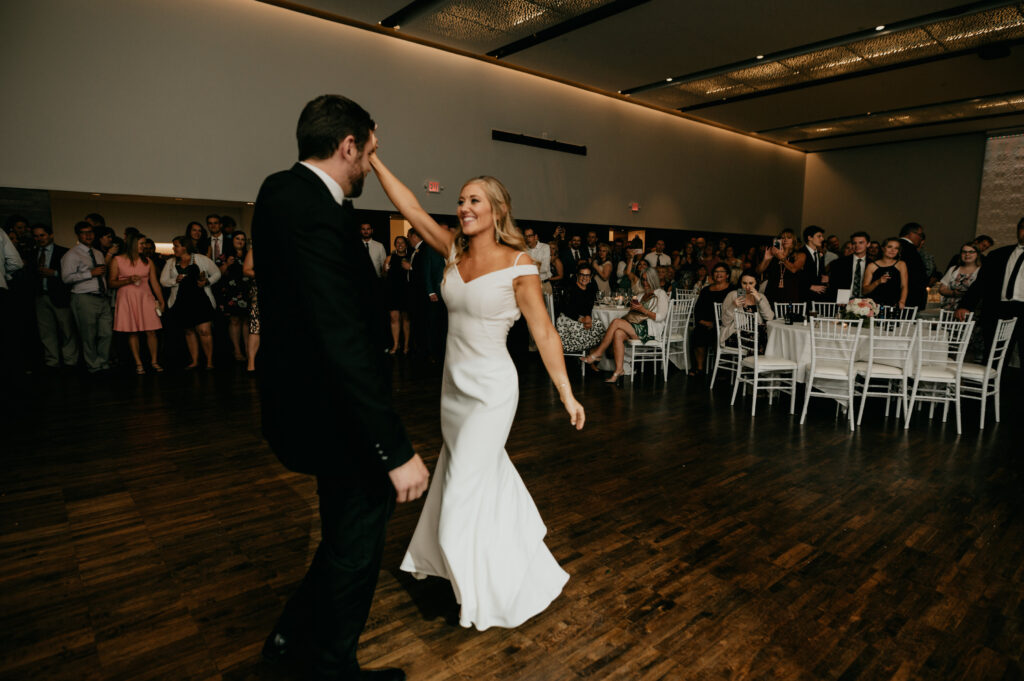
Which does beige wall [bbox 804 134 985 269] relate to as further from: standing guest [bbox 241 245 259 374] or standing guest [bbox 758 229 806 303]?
standing guest [bbox 241 245 259 374]

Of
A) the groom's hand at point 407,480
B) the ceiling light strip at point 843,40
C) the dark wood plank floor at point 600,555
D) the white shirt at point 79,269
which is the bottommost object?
the dark wood plank floor at point 600,555

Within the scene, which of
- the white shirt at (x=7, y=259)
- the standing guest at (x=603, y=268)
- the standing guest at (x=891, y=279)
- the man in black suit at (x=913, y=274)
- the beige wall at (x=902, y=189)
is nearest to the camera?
the white shirt at (x=7, y=259)

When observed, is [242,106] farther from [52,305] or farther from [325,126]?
[325,126]

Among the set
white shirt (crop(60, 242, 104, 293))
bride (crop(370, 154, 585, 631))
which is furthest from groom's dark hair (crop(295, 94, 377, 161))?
white shirt (crop(60, 242, 104, 293))

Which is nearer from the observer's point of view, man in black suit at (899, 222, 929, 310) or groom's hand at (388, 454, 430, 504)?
groom's hand at (388, 454, 430, 504)

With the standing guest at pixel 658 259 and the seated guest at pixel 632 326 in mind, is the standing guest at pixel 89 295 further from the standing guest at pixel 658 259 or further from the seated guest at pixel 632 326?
the standing guest at pixel 658 259

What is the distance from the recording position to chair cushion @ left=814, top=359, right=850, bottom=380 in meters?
4.99

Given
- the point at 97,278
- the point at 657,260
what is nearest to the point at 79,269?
the point at 97,278

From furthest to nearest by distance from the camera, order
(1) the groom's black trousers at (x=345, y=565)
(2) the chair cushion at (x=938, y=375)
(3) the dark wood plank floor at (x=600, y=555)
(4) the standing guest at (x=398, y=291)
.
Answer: (4) the standing guest at (x=398, y=291)
(2) the chair cushion at (x=938, y=375)
(3) the dark wood plank floor at (x=600, y=555)
(1) the groom's black trousers at (x=345, y=565)

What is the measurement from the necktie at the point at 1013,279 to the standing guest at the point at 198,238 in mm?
8310

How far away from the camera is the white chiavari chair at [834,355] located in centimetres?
494

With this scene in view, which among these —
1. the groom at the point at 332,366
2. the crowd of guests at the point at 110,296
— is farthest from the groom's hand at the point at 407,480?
the crowd of guests at the point at 110,296

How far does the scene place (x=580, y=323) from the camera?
705cm

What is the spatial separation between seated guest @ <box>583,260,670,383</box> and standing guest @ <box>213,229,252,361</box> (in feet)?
13.4
